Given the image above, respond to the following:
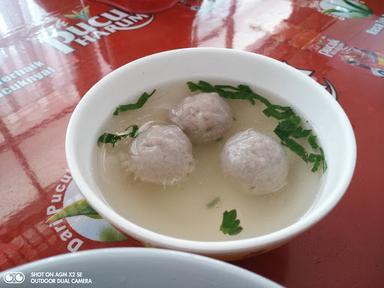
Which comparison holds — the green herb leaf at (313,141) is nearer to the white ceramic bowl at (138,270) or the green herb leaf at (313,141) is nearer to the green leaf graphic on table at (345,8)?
the white ceramic bowl at (138,270)

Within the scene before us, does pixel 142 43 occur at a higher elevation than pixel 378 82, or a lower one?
higher

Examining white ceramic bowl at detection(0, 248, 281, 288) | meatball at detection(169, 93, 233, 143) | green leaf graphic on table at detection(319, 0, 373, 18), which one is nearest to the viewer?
white ceramic bowl at detection(0, 248, 281, 288)

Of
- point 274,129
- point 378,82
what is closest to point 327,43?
point 378,82

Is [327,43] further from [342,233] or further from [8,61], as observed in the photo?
[8,61]

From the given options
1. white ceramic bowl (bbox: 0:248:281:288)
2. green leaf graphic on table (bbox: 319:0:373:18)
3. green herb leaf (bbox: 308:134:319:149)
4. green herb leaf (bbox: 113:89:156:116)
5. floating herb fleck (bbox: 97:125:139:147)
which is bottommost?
green leaf graphic on table (bbox: 319:0:373:18)

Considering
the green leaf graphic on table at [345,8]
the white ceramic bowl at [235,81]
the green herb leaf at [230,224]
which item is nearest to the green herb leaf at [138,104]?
the white ceramic bowl at [235,81]

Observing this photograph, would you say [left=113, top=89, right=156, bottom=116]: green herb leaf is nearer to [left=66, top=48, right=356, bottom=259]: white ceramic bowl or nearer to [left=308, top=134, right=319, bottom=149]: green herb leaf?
[left=66, top=48, right=356, bottom=259]: white ceramic bowl

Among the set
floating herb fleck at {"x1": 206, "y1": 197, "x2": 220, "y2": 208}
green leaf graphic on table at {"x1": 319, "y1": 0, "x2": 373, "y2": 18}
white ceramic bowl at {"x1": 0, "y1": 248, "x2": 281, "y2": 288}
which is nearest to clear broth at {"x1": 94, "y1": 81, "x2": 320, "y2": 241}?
floating herb fleck at {"x1": 206, "y1": 197, "x2": 220, "y2": 208}
